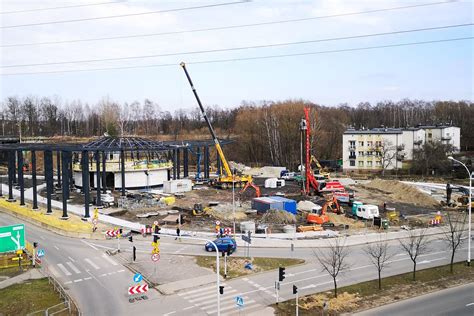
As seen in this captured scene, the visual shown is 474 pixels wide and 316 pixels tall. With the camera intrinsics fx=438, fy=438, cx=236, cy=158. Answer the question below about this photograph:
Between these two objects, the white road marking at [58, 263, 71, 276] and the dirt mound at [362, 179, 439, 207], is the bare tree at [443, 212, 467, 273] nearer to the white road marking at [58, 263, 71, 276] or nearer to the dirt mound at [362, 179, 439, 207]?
the dirt mound at [362, 179, 439, 207]

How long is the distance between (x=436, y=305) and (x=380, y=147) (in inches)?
2945

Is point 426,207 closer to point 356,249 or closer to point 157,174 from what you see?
point 356,249

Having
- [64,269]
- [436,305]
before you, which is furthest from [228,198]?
[436,305]

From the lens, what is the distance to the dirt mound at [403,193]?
2313 inches

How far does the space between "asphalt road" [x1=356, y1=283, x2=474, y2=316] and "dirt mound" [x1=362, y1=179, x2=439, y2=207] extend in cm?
3399

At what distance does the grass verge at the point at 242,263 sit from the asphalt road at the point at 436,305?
9121 millimetres

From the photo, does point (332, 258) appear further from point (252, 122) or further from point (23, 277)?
point (252, 122)

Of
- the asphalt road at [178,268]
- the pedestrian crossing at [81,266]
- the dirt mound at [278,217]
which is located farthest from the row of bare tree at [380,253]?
the pedestrian crossing at [81,266]

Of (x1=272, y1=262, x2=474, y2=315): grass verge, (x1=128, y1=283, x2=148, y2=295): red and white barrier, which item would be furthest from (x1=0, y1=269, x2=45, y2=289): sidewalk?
(x1=272, y1=262, x2=474, y2=315): grass verge

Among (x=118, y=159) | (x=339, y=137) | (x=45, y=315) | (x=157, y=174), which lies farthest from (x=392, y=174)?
(x=45, y=315)

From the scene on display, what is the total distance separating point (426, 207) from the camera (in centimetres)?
5628

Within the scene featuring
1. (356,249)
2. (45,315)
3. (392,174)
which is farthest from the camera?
(392,174)

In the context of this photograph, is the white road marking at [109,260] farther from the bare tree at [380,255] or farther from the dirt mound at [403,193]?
the dirt mound at [403,193]

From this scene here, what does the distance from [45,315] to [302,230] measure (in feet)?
84.5
